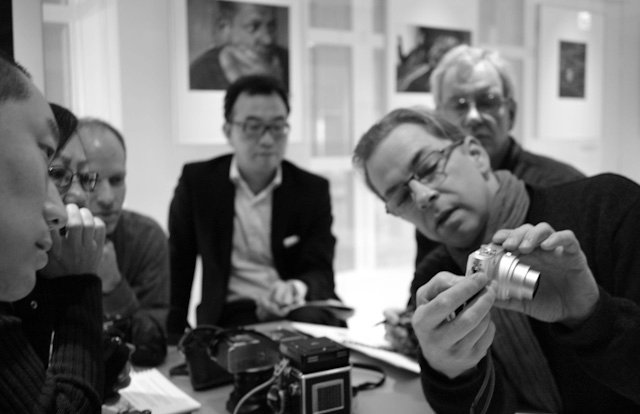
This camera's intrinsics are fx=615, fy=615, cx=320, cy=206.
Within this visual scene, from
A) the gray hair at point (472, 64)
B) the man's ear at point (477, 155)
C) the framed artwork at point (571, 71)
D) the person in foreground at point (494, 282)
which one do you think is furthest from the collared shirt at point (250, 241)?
the framed artwork at point (571, 71)

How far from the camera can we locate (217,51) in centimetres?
328

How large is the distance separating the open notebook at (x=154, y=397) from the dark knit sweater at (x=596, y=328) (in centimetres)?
43

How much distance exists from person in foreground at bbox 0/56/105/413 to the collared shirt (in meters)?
1.29

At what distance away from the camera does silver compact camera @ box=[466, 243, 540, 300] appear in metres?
0.85

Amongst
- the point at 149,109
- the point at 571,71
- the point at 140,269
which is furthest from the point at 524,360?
the point at 571,71

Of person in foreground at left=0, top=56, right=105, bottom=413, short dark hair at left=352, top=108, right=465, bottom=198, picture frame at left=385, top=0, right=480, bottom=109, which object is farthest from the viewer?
picture frame at left=385, top=0, right=480, bottom=109

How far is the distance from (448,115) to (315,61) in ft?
5.17

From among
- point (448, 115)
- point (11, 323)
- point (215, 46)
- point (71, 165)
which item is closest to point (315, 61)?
point (215, 46)

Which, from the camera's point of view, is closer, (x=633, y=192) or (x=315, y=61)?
(x=633, y=192)

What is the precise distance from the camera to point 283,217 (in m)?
2.38

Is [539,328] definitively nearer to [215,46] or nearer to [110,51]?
[110,51]

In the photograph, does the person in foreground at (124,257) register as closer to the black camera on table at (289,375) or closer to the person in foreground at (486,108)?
the black camera on table at (289,375)

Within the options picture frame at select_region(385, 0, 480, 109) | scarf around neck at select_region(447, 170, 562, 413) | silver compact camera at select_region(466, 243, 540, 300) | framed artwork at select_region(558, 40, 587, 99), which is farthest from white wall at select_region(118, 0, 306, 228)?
framed artwork at select_region(558, 40, 587, 99)

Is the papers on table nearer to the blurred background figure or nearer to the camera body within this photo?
the camera body
